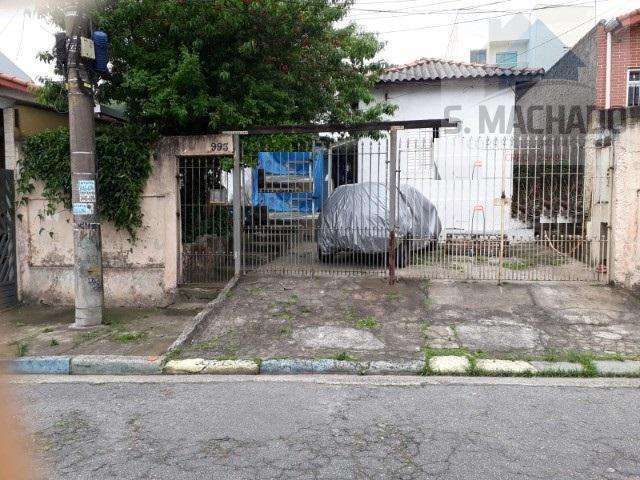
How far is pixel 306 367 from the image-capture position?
18.3ft

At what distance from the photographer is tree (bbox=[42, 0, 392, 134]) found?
7.44 m

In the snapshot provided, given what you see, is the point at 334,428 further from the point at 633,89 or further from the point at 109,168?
the point at 633,89

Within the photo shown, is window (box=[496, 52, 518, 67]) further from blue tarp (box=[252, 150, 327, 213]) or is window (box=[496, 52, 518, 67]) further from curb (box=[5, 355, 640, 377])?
curb (box=[5, 355, 640, 377])

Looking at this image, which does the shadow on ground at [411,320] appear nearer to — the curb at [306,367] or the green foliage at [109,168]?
the curb at [306,367]

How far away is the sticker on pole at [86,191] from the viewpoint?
7039 mm

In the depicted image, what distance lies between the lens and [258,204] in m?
8.61

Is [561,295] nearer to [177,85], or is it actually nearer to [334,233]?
[334,233]

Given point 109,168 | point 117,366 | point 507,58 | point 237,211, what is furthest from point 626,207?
point 507,58

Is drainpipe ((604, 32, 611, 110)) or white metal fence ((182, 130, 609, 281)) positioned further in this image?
drainpipe ((604, 32, 611, 110))

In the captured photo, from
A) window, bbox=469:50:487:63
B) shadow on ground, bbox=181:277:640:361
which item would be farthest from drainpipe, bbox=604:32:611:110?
window, bbox=469:50:487:63

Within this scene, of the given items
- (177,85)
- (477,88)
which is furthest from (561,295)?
(477,88)

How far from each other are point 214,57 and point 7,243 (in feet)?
14.6

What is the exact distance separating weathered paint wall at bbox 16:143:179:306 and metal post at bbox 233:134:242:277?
93cm

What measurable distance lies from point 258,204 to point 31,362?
4.06 m
